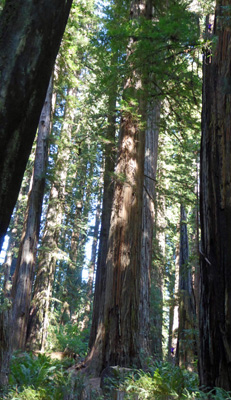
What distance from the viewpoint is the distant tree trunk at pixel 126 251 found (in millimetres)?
7113

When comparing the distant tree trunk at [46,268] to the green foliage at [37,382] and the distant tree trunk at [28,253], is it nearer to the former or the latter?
the distant tree trunk at [28,253]

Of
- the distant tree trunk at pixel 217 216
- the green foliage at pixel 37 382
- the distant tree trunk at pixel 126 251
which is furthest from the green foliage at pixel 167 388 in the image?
the distant tree trunk at pixel 126 251

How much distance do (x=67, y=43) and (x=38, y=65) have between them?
35.5 ft

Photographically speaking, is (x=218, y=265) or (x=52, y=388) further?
(x=52, y=388)

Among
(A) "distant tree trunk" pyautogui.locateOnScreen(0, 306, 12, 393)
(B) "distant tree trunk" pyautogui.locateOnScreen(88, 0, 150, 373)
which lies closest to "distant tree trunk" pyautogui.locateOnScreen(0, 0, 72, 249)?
(A) "distant tree trunk" pyautogui.locateOnScreen(0, 306, 12, 393)

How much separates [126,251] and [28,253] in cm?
526

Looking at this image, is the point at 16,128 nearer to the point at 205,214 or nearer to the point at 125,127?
the point at 205,214

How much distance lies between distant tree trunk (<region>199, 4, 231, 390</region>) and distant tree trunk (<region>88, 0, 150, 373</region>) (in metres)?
2.31

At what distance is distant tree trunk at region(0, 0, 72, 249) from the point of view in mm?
3307

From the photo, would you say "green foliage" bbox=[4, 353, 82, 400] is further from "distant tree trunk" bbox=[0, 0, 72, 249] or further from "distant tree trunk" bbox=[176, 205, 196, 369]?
"distant tree trunk" bbox=[176, 205, 196, 369]

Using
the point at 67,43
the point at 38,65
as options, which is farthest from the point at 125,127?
the point at 67,43

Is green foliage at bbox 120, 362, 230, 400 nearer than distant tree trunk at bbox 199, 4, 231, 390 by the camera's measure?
Yes

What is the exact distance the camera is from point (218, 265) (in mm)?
5070

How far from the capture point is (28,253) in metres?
12.0
